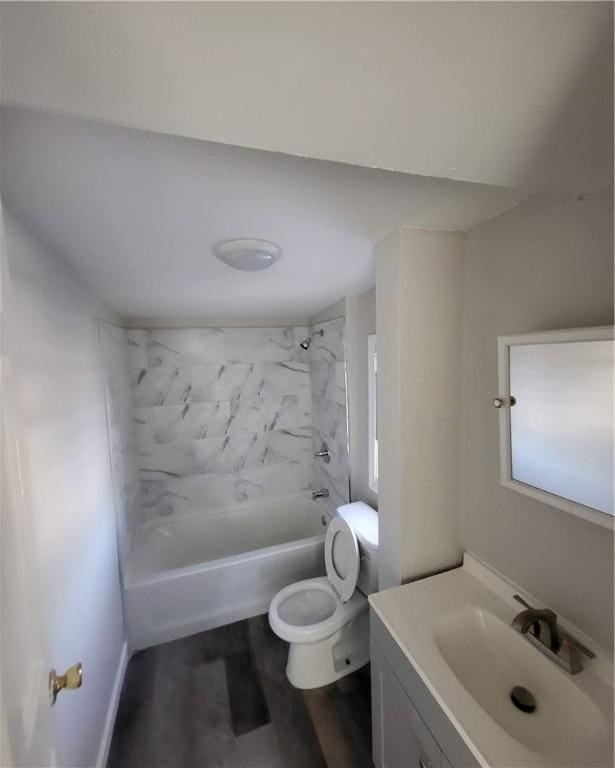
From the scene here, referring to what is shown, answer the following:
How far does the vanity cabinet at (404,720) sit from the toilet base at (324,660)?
441 millimetres

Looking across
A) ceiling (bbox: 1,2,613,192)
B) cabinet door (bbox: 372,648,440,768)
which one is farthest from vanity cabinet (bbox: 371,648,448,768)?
ceiling (bbox: 1,2,613,192)

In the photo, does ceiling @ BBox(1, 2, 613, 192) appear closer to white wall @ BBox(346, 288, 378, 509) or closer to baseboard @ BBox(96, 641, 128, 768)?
white wall @ BBox(346, 288, 378, 509)

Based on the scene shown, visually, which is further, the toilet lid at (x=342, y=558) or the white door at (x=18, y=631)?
the toilet lid at (x=342, y=558)

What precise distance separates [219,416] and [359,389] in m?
1.41

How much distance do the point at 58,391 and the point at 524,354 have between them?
1.65m

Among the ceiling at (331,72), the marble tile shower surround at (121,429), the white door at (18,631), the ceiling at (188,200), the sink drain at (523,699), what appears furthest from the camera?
the marble tile shower surround at (121,429)

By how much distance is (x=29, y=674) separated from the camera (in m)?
0.59

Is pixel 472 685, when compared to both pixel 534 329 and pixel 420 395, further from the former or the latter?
pixel 534 329

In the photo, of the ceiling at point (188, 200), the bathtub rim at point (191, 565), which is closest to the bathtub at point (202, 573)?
the bathtub rim at point (191, 565)

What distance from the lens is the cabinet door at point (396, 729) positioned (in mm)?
892

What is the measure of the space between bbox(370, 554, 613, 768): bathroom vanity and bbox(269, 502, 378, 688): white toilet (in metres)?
0.47

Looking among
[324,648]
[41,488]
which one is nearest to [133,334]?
[41,488]

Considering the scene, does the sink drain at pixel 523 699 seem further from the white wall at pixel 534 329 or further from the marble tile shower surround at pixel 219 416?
the marble tile shower surround at pixel 219 416

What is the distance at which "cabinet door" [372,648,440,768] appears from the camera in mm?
892
